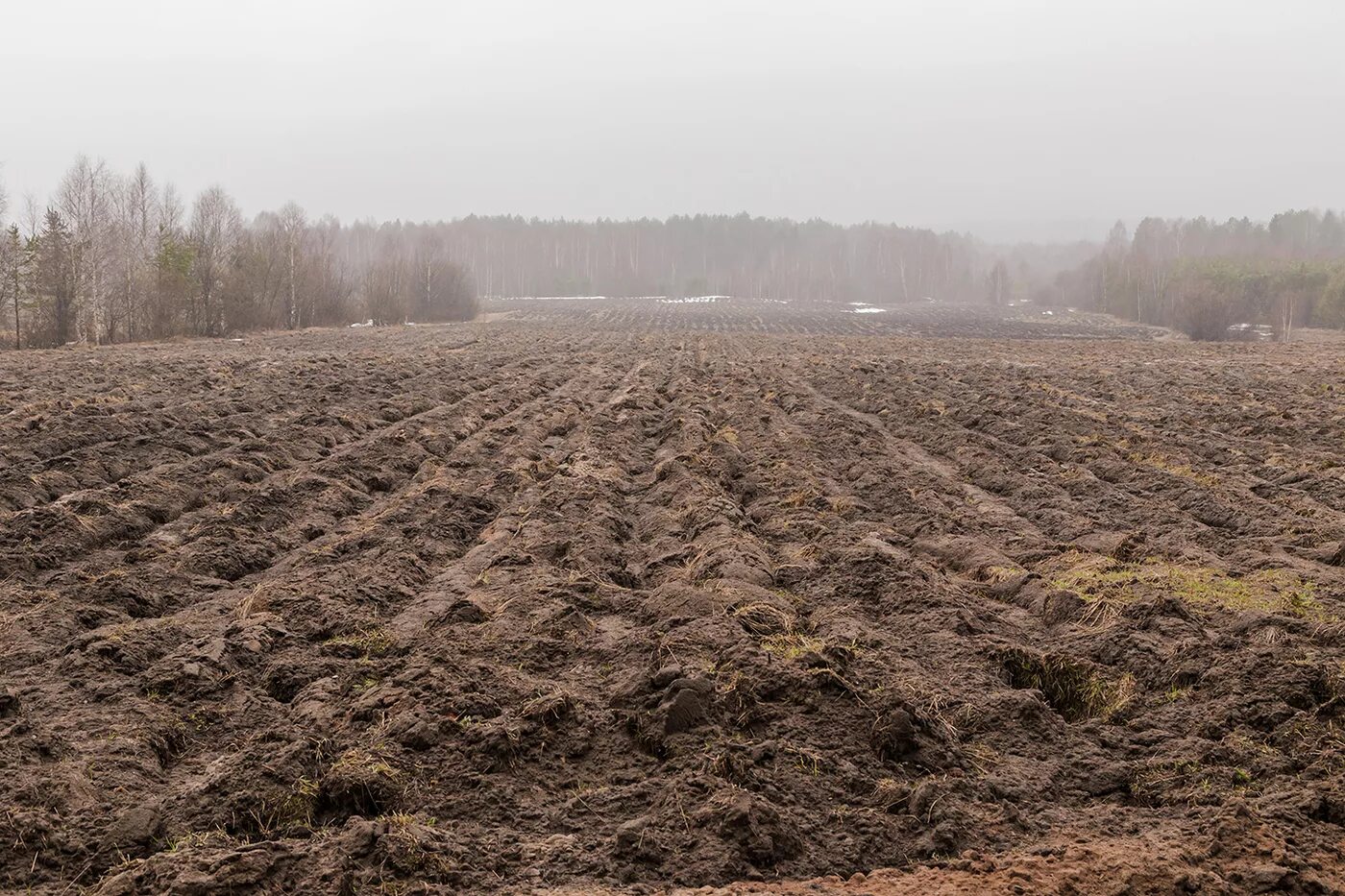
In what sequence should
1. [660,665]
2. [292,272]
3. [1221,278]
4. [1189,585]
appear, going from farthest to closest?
[1221,278] < [292,272] < [1189,585] < [660,665]

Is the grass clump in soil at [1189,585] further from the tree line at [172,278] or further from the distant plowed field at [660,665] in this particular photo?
the tree line at [172,278]

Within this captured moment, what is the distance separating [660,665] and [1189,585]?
4.41m

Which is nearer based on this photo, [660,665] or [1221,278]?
[660,665]

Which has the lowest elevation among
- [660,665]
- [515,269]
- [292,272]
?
[660,665]

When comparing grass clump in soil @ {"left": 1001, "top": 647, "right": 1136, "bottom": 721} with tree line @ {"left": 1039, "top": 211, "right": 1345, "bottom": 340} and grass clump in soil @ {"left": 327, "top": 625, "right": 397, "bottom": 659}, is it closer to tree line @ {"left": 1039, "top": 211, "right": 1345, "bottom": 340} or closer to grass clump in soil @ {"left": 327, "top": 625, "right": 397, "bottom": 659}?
grass clump in soil @ {"left": 327, "top": 625, "right": 397, "bottom": 659}

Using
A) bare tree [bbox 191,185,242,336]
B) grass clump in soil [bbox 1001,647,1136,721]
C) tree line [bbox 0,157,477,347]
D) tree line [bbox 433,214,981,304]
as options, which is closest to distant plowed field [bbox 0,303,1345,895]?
grass clump in soil [bbox 1001,647,1136,721]

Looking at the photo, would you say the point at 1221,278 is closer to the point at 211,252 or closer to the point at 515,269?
the point at 211,252

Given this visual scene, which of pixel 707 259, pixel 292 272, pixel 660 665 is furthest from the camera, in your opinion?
pixel 707 259

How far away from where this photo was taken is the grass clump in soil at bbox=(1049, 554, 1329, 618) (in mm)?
6777

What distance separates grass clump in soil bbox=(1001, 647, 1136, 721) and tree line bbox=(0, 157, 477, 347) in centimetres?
3780

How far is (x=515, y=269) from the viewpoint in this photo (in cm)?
15238

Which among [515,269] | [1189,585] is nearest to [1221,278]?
[1189,585]

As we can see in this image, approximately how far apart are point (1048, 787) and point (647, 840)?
6.69ft

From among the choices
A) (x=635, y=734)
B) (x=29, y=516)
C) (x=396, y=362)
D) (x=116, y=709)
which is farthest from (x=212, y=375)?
(x=635, y=734)
